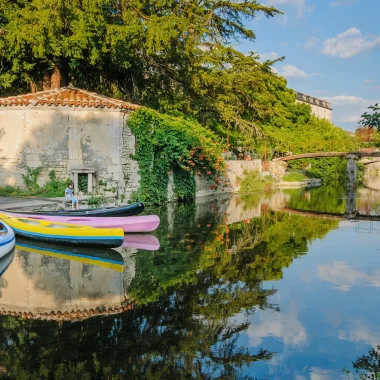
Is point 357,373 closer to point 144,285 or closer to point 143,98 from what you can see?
point 144,285

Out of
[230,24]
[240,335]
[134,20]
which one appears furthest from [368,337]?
[230,24]

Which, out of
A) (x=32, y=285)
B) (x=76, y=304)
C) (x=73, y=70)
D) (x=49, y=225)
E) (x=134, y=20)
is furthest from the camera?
(x=73, y=70)

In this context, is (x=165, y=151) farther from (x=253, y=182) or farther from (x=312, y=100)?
(x=312, y=100)

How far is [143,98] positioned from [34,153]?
8.07m

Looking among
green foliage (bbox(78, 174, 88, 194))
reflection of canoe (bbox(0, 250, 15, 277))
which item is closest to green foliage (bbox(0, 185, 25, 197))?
green foliage (bbox(78, 174, 88, 194))

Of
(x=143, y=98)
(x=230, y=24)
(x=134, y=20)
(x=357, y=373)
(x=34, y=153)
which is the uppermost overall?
(x=230, y=24)

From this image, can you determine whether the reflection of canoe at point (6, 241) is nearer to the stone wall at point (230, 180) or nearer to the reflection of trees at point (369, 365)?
the reflection of trees at point (369, 365)

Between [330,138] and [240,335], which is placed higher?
[330,138]

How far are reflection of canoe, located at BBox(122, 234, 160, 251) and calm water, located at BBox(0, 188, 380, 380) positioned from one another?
0.05 m

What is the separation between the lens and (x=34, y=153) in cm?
Answer: 1838

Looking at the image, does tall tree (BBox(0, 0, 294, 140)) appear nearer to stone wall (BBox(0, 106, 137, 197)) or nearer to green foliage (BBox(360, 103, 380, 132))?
stone wall (BBox(0, 106, 137, 197))

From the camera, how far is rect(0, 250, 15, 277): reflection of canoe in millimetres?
9578

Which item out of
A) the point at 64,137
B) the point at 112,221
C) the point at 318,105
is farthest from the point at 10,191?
the point at 318,105

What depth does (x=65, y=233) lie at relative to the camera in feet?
37.9
